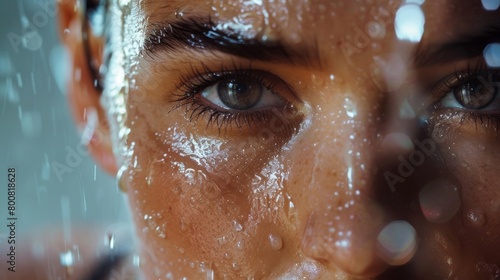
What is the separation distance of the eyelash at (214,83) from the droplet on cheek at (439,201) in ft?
0.77

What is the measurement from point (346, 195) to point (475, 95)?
28 cm

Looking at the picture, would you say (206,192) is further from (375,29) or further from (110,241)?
(110,241)

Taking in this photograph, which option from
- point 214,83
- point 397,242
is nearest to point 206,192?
point 214,83

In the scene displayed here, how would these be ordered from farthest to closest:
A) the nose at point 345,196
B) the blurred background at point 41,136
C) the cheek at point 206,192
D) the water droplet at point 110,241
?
the blurred background at point 41,136 < the water droplet at point 110,241 < the cheek at point 206,192 < the nose at point 345,196

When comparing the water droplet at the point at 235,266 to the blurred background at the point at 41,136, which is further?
the blurred background at the point at 41,136

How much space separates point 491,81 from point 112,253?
1.58m

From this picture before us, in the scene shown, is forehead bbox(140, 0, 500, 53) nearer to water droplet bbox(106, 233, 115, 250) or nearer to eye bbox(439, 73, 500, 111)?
eye bbox(439, 73, 500, 111)

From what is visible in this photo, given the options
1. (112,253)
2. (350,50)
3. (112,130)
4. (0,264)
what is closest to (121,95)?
(112,130)

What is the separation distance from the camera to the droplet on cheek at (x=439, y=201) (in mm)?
777

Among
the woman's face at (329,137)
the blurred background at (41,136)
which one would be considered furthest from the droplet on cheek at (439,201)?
the blurred background at (41,136)

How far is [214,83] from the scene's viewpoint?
96cm

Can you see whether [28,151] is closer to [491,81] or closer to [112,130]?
[112,130]

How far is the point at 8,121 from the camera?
260 cm

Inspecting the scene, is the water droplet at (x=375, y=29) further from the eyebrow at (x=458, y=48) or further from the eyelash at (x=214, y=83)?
the eyelash at (x=214, y=83)
